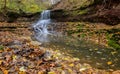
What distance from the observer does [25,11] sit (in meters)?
31.1

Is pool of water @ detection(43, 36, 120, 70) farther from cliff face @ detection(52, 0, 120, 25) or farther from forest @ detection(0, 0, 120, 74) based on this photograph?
cliff face @ detection(52, 0, 120, 25)

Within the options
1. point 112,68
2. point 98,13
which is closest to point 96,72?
point 112,68

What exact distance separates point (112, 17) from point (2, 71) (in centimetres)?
1328

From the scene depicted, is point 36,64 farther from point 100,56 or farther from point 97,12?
point 97,12

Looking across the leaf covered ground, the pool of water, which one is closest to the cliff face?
the pool of water

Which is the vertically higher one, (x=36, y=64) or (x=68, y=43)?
(x=36, y=64)

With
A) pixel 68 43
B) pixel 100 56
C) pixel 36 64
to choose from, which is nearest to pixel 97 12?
pixel 68 43

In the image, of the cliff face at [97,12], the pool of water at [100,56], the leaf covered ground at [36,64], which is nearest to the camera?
the leaf covered ground at [36,64]

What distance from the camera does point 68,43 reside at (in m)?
13.9

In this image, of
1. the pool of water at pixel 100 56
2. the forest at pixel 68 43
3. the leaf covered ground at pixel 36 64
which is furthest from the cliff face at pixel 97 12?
the leaf covered ground at pixel 36 64

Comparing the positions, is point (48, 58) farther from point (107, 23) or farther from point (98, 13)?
point (98, 13)

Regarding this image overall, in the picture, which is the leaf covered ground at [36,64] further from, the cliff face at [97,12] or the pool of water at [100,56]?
the cliff face at [97,12]

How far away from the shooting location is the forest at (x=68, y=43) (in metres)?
7.64

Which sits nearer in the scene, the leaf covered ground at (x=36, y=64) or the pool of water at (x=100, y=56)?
the leaf covered ground at (x=36, y=64)
